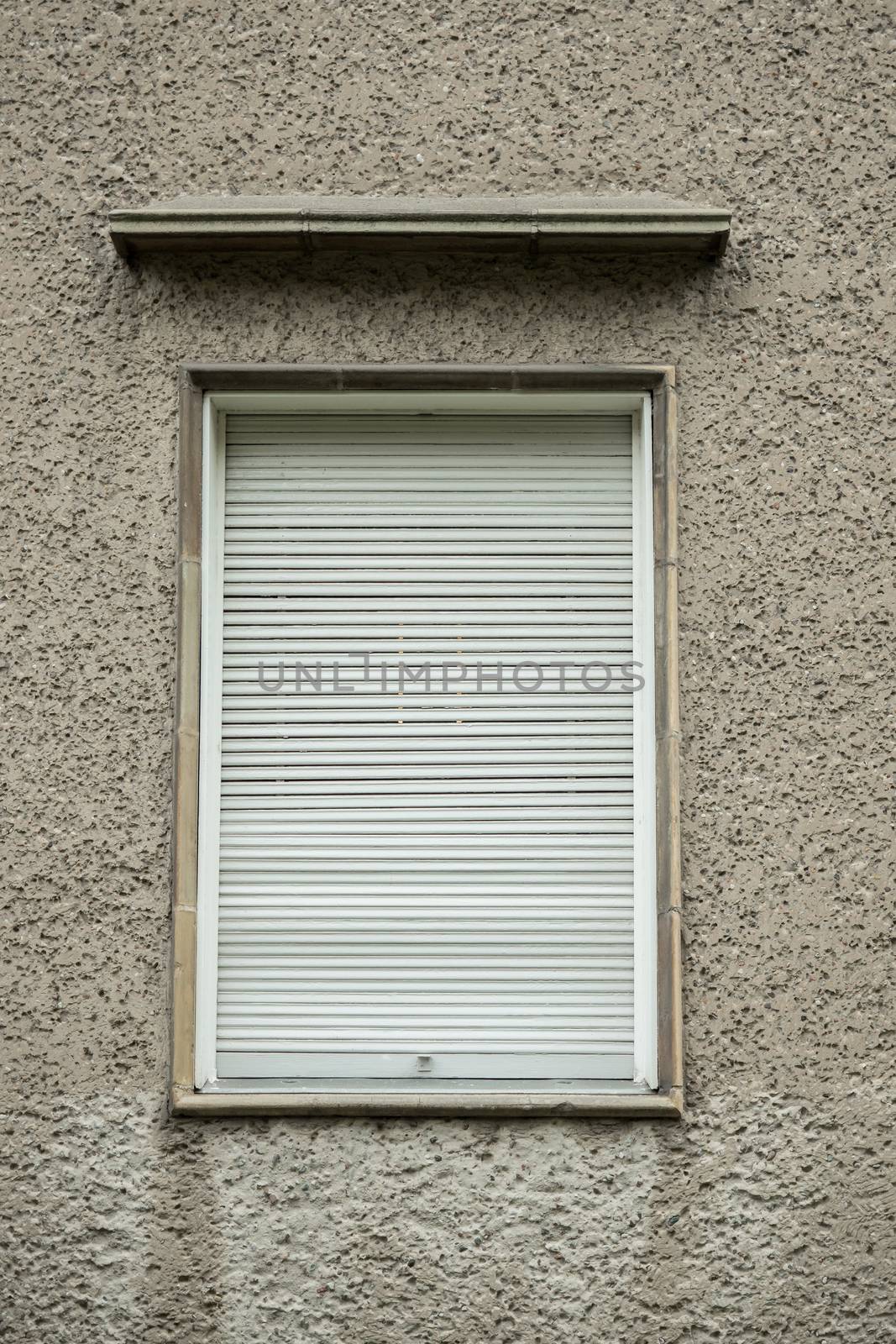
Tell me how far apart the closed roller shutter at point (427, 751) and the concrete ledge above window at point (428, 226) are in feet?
1.72

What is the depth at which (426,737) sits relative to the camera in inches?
169

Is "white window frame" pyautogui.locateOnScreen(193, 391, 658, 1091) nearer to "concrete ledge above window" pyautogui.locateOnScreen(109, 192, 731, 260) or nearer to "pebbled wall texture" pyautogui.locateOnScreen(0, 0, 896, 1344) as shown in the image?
"pebbled wall texture" pyautogui.locateOnScreen(0, 0, 896, 1344)

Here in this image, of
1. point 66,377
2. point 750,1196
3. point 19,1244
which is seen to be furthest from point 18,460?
point 750,1196

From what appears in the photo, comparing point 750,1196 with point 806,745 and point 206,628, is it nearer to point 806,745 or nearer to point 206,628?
point 806,745

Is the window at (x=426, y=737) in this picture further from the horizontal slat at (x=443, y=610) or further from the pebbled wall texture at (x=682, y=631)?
the pebbled wall texture at (x=682, y=631)

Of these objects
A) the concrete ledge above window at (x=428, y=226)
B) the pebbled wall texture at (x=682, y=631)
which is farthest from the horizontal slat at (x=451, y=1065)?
the concrete ledge above window at (x=428, y=226)

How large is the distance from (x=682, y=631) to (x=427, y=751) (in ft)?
2.80

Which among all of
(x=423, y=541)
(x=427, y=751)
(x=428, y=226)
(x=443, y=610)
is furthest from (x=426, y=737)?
(x=428, y=226)

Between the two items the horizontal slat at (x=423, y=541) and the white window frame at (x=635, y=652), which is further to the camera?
the horizontal slat at (x=423, y=541)

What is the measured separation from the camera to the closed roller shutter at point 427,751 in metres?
4.18

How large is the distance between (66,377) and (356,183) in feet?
3.51

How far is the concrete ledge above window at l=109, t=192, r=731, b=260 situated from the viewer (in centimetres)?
418

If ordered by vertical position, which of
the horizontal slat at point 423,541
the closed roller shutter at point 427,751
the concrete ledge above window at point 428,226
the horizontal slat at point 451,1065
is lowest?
the horizontal slat at point 451,1065

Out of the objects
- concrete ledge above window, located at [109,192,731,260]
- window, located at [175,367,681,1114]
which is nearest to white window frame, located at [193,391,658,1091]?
window, located at [175,367,681,1114]
